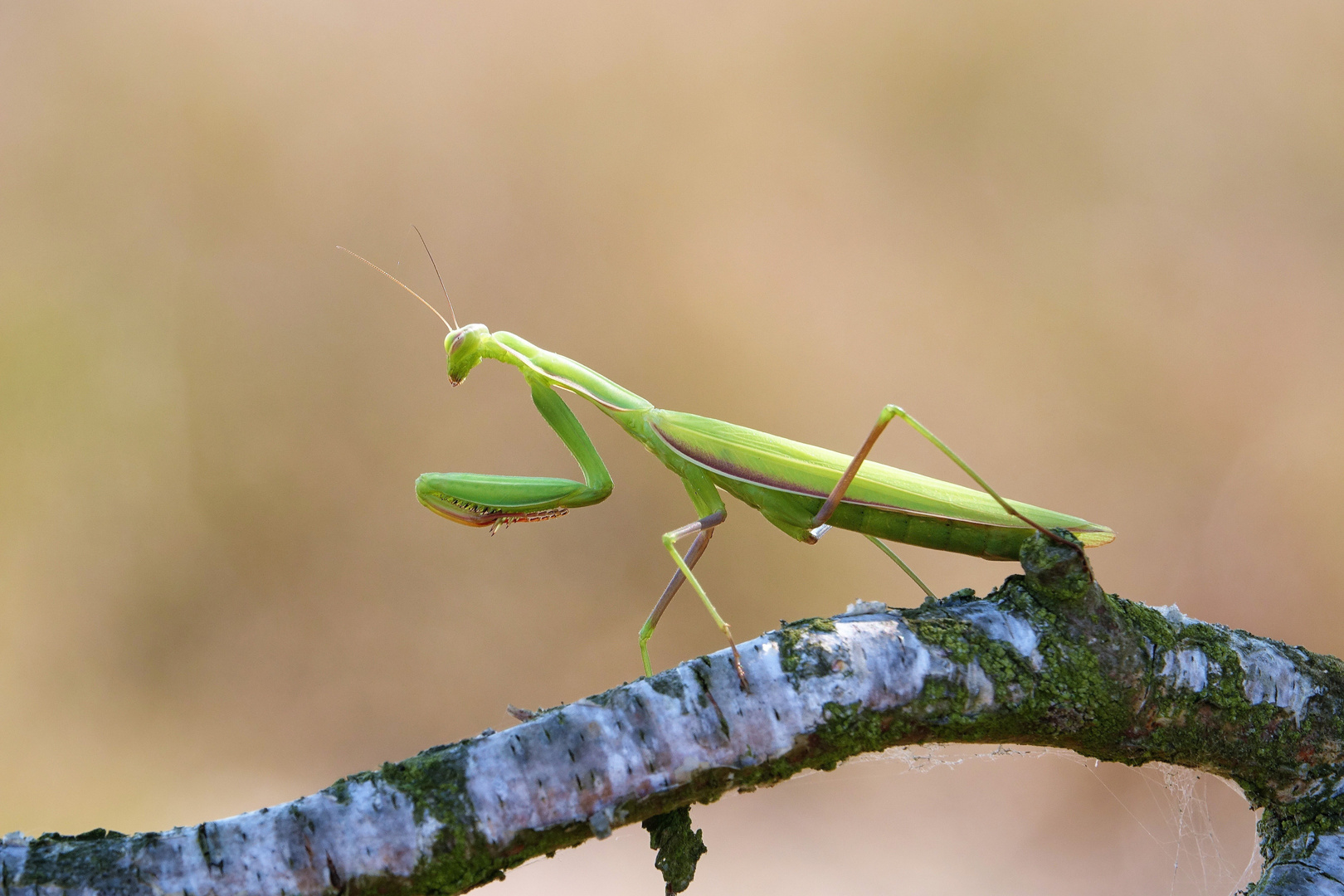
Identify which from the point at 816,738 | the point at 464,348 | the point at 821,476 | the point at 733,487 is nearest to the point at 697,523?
the point at 733,487

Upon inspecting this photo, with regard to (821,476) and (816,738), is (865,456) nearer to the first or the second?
(821,476)

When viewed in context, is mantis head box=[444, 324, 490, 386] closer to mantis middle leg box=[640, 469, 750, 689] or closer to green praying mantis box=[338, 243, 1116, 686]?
green praying mantis box=[338, 243, 1116, 686]

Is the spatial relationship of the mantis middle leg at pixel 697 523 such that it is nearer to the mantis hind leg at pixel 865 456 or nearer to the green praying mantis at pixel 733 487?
the green praying mantis at pixel 733 487

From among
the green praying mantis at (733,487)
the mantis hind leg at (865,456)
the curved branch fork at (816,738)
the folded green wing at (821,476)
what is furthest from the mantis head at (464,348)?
the curved branch fork at (816,738)

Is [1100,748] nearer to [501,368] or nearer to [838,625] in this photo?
[838,625]

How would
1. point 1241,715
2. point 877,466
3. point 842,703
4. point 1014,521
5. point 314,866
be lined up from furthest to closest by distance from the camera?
point 877,466 < point 1014,521 < point 1241,715 < point 842,703 < point 314,866

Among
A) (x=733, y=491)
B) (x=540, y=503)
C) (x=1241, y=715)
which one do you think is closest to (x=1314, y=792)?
(x=1241, y=715)
